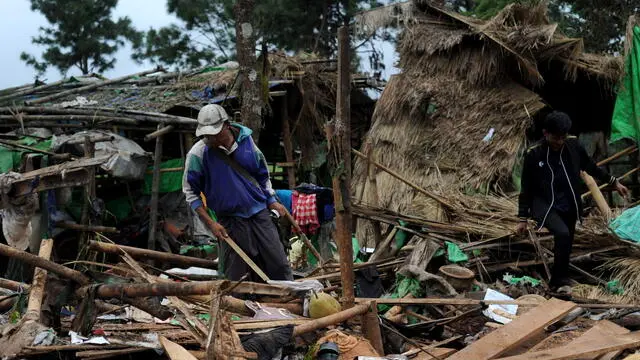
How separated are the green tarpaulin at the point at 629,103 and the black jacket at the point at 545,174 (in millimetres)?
3702

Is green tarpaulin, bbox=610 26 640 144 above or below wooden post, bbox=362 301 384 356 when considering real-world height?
above

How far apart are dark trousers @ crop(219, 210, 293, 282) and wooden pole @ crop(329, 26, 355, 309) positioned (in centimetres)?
104

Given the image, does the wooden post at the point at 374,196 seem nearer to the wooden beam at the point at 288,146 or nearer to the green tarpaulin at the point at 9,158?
the wooden beam at the point at 288,146

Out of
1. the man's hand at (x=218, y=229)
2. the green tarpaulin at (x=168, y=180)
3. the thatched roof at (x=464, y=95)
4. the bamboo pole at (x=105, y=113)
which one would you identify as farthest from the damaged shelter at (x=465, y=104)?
the man's hand at (x=218, y=229)

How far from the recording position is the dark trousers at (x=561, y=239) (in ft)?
20.0

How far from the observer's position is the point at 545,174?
6242 mm

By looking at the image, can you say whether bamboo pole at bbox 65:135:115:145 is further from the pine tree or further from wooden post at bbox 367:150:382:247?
the pine tree

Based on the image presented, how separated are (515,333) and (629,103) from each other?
647 centimetres

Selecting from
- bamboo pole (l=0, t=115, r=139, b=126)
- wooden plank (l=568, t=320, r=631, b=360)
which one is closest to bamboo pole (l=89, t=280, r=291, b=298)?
wooden plank (l=568, t=320, r=631, b=360)

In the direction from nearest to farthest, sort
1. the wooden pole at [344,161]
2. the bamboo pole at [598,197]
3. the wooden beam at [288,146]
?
the wooden pole at [344,161] < the bamboo pole at [598,197] < the wooden beam at [288,146]

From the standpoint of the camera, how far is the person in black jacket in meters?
6.11

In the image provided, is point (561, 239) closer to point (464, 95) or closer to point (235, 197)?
point (235, 197)

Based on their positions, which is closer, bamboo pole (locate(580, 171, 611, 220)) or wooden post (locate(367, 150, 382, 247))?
bamboo pole (locate(580, 171, 611, 220))

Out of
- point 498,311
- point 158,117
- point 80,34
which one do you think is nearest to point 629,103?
point 498,311
